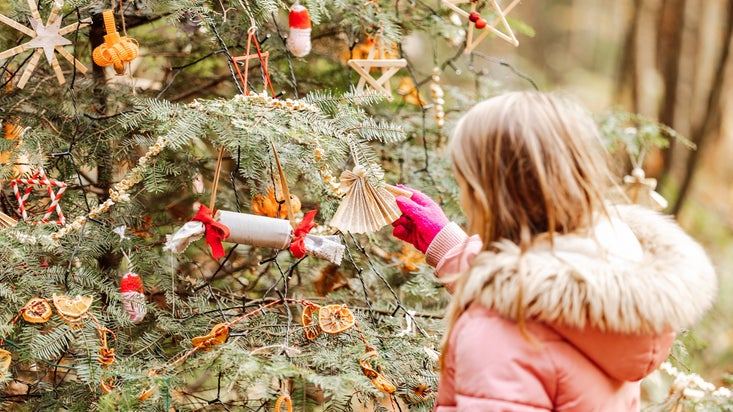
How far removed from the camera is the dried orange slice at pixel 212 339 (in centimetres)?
156

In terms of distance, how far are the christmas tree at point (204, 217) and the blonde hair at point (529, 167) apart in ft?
1.15

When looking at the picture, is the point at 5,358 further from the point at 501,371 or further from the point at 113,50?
the point at 501,371

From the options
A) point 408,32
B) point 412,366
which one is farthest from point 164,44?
point 412,366

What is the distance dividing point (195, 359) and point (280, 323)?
285 mm

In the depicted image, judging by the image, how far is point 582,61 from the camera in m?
7.98

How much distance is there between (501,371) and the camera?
1165 millimetres

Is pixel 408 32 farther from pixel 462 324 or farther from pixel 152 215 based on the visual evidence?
pixel 462 324

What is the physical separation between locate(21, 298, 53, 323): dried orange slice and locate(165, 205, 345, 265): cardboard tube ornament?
264mm

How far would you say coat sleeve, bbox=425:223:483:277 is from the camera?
1.60 m

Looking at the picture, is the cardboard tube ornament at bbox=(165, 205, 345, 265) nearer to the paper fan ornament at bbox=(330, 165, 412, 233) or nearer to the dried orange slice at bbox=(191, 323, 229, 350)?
the paper fan ornament at bbox=(330, 165, 412, 233)

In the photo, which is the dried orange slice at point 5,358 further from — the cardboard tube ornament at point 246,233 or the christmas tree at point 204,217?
the cardboard tube ornament at point 246,233

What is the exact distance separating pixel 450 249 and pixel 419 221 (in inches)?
3.5

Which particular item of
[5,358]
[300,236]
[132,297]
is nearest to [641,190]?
[300,236]

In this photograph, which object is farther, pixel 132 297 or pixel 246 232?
pixel 132 297
